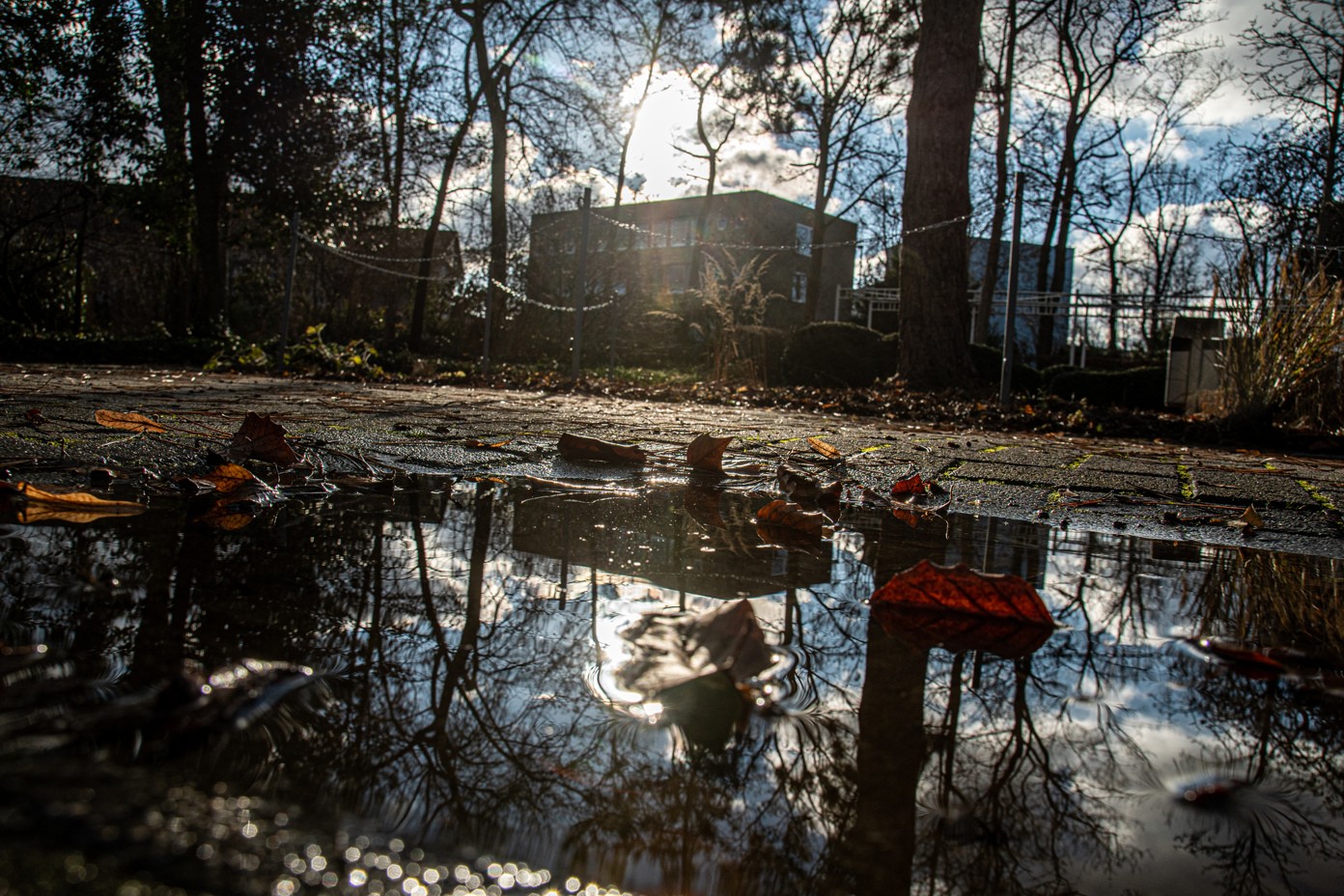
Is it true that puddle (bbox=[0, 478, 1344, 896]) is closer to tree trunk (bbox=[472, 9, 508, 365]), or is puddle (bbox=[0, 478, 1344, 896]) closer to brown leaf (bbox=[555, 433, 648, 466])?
brown leaf (bbox=[555, 433, 648, 466])

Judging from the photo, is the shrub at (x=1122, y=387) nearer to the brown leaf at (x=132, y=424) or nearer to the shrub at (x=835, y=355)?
the shrub at (x=835, y=355)

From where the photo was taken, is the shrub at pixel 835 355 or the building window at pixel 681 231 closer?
the shrub at pixel 835 355

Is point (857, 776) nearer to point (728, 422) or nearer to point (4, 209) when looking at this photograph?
point (728, 422)

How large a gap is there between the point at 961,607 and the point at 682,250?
46.2 metres

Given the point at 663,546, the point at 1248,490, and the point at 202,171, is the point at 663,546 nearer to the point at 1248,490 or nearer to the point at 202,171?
the point at 1248,490

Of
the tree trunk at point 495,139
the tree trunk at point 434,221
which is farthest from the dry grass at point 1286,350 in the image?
the tree trunk at point 434,221

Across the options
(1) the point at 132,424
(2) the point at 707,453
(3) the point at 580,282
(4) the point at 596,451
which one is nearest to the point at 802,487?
(2) the point at 707,453

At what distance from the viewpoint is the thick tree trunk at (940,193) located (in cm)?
809

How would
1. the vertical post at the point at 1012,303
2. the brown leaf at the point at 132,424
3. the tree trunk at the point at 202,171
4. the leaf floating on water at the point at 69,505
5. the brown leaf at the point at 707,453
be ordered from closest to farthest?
1. the leaf floating on water at the point at 69,505
2. the brown leaf at the point at 132,424
3. the brown leaf at the point at 707,453
4. the vertical post at the point at 1012,303
5. the tree trunk at the point at 202,171

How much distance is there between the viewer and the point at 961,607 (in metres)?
1.33

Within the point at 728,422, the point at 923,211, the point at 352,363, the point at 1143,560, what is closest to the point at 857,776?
the point at 1143,560

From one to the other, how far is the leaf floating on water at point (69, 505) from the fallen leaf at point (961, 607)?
59.1 inches

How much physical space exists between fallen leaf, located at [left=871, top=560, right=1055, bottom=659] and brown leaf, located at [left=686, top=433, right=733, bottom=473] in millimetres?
1488

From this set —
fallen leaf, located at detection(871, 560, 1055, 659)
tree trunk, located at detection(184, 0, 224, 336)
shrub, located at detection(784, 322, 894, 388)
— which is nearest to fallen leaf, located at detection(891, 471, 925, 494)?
fallen leaf, located at detection(871, 560, 1055, 659)
